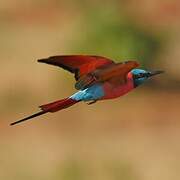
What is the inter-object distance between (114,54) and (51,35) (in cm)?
51

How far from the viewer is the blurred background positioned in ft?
7.33

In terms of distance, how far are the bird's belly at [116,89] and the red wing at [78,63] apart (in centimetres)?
2

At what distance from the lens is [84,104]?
8.52 feet

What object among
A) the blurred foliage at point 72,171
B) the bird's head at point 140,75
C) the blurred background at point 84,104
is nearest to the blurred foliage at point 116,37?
the blurred background at point 84,104

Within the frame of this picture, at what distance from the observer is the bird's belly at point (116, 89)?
535 millimetres

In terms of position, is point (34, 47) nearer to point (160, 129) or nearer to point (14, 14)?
point (14, 14)

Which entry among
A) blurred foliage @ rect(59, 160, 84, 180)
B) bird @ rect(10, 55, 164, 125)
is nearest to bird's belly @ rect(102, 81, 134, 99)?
bird @ rect(10, 55, 164, 125)

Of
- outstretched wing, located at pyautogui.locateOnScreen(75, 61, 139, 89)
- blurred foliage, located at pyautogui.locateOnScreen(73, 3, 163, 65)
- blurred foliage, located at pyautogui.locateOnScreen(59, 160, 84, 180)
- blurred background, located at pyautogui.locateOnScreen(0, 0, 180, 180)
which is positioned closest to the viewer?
outstretched wing, located at pyautogui.locateOnScreen(75, 61, 139, 89)

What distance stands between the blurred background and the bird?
5.11ft

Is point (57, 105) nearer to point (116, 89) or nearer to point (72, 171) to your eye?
point (116, 89)

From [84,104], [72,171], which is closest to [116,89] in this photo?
[72,171]

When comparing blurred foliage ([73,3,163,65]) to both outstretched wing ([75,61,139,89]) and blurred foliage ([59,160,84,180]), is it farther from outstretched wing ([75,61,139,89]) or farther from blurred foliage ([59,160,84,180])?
outstretched wing ([75,61,139,89])

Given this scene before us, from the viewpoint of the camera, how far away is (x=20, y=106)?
8.47 feet

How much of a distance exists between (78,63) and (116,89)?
44mm
